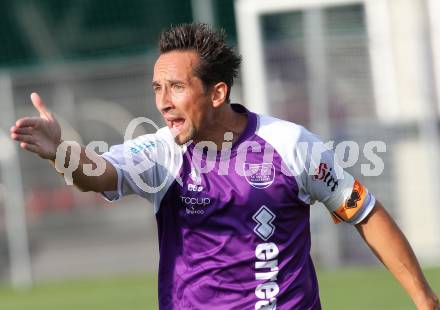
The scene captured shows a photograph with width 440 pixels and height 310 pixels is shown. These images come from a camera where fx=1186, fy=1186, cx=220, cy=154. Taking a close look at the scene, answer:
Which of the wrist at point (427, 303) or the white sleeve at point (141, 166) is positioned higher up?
the white sleeve at point (141, 166)

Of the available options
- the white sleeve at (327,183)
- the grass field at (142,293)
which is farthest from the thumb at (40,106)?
the grass field at (142,293)

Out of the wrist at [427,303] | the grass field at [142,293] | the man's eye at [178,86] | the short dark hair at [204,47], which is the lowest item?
the grass field at [142,293]

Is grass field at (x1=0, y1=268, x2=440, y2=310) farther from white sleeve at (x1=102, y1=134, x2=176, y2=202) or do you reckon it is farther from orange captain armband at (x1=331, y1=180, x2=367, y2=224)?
white sleeve at (x1=102, y1=134, x2=176, y2=202)

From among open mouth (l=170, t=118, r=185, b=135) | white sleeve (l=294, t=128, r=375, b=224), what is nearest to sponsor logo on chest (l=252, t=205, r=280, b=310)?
white sleeve (l=294, t=128, r=375, b=224)

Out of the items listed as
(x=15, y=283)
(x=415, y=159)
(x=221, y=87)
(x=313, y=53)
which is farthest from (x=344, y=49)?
(x=221, y=87)

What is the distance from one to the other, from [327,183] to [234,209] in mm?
408

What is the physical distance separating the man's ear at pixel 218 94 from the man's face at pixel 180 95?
0.07 m

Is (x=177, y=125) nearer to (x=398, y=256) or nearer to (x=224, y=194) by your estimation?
(x=224, y=194)

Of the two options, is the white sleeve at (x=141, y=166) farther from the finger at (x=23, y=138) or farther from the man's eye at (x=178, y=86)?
the finger at (x=23, y=138)

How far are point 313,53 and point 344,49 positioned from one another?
12.8 inches

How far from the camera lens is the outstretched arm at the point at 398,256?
4.71 meters

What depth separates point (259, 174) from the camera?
472cm

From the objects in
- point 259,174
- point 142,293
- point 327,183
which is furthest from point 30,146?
point 142,293

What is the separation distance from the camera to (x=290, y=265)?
473 cm
